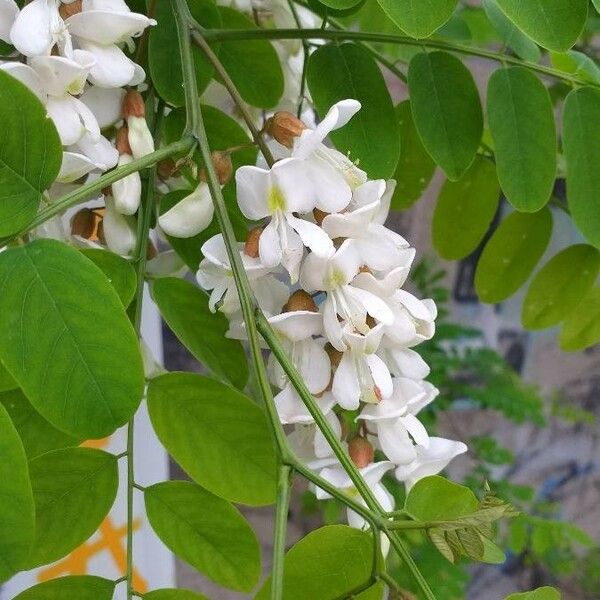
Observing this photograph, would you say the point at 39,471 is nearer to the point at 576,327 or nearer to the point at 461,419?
the point at 576,327

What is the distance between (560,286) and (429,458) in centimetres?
21

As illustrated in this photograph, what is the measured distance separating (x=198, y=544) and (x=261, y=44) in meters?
0.27

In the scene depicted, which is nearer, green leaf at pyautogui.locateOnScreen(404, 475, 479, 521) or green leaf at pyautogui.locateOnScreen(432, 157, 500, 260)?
green leaf at pyautogui.locateOnScreen(404, 475, 479, 521)

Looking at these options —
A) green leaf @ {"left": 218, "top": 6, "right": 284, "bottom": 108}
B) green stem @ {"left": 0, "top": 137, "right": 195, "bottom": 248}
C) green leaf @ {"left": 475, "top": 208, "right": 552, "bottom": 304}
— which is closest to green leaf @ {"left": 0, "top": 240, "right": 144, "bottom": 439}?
green stem @ {"left": 0, "top": 137, "right": 195, "bottom": 248}

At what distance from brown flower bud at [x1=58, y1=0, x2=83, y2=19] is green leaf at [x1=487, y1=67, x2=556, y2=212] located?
0.69 ft

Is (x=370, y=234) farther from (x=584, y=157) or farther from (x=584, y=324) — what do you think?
(x=584, y=324)

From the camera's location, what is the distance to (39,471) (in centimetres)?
35

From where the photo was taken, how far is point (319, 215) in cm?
34

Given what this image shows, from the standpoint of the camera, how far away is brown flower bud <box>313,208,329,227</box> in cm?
34

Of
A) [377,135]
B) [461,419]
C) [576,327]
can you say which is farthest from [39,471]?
[461,419]

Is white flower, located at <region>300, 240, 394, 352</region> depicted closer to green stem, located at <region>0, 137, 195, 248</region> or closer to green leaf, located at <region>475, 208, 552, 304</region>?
green stem, located at <region>0, 137, 195, 248</region>

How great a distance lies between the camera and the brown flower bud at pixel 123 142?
0.37m

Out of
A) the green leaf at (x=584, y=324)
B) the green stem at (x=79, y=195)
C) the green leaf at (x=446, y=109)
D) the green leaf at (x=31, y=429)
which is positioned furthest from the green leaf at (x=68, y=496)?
the green leaf at (x=584, y=324)

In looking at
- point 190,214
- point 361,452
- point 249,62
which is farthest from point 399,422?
point 249,62
